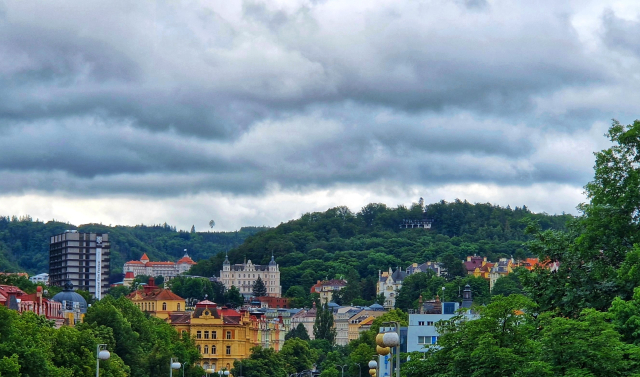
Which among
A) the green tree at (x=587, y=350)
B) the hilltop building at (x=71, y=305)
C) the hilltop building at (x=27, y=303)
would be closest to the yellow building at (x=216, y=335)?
the hilltop building at (x=71, y=305)

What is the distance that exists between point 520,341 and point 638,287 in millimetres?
5806

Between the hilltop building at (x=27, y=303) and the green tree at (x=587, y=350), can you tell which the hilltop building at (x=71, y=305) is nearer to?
the hilltop building at (x=27, y=303)

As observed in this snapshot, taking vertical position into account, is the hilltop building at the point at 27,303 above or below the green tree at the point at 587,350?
above

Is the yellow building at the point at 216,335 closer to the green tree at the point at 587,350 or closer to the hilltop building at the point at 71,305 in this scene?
the hilltop building at the point at 71,305

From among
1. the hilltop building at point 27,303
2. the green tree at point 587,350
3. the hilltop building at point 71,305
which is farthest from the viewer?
the hilltop building at point 71,305

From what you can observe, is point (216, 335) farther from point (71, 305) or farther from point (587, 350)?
point (587, 350)

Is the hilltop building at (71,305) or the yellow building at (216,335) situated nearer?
the hilltop building at (71,305)

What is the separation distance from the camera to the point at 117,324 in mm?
122938

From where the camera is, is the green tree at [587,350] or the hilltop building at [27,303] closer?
the green tree at [587,350]

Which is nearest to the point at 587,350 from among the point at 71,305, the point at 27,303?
the point at 27,303

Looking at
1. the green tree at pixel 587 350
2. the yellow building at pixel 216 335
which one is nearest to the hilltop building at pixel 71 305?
the yellow building at pixel 216 335

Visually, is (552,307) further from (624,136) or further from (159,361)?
(159,361)

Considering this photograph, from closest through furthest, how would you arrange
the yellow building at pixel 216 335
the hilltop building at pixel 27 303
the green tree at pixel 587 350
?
the green tree at pixel 587 350
the hilltop building at pixel 27 303
the yellow building at pixel 216 335

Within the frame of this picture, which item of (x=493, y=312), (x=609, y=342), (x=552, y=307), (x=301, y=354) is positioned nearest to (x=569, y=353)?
(x=609, y=342)
